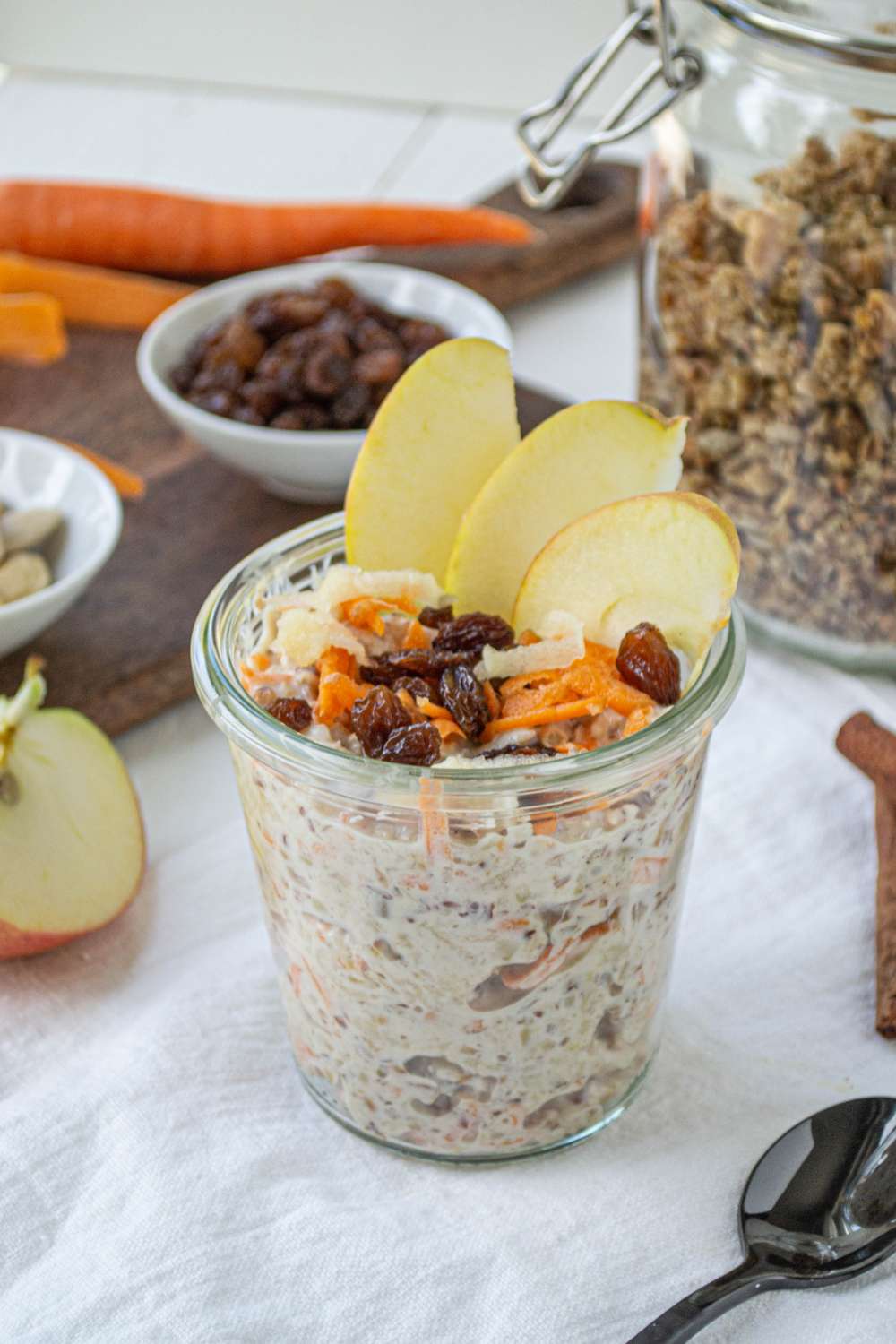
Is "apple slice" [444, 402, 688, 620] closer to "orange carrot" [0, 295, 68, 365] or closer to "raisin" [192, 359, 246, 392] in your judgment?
"raisin" [192, 359, 246, 392]

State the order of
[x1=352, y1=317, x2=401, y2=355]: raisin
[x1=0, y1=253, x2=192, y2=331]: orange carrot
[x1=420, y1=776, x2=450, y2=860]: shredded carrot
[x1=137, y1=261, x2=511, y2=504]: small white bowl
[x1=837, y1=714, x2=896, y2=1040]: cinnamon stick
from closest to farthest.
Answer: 1. [x1=420, y1=776, x2=450, y2=860]: shredded carrot
2. [x1=837, y1=714, x2=896, y2=1040]: cinnamon stick
3. [x1=137, y1=261, x2=511, y2=504]: small white bowl
4. [x1=352, y1=317, x2=401, y2=355]: raisin
5. [x1=0, y1=253, x2=192, y2=331]: orange carrot

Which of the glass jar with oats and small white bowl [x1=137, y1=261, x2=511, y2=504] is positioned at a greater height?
the glass jar with oats

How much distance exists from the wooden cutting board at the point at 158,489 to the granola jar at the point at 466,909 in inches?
15.3

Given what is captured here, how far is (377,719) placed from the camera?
0.84 m

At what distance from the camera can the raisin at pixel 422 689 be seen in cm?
87

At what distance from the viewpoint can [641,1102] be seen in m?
1.02

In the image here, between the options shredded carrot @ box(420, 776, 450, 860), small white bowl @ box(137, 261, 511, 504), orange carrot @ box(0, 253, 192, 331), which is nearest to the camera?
shredded carrot @ box(420, 776, 450, 860)

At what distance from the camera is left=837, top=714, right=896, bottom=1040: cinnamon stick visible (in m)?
1.06

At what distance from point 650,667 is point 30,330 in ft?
3.84

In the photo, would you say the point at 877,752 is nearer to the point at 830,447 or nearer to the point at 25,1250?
the point at 830,447

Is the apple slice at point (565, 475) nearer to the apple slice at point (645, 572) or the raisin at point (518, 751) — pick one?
the apple slice at point (645, 572)

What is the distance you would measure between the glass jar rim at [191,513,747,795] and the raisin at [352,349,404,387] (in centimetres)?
62

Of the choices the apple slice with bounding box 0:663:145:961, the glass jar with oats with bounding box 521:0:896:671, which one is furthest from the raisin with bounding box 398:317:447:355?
the apple slice with bounding box 0:663:145:961

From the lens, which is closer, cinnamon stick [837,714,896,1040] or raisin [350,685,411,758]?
raisin [350,685,411,758]
